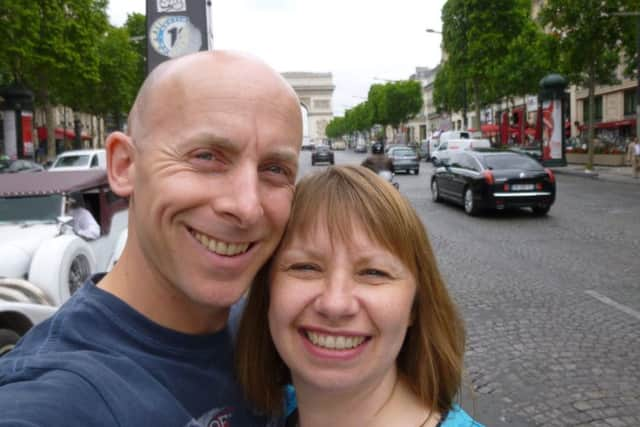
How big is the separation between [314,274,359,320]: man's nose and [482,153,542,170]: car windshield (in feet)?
42.5

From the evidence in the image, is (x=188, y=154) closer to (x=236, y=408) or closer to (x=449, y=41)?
(x=236, y=408)

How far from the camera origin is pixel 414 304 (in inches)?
65.6

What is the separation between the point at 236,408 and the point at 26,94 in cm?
3044

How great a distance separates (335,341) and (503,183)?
12562 mm

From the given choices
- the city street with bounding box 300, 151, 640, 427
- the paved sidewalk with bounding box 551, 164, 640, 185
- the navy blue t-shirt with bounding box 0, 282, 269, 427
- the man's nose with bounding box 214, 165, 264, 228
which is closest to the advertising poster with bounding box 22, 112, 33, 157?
the city street with bounding box 300, 151, 640, 427

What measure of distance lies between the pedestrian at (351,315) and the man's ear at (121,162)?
1.39 feet

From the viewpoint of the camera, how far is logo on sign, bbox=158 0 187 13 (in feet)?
24.5

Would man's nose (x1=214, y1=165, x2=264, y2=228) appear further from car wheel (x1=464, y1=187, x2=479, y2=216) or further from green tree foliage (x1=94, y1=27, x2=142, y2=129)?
green tree foliage (x1=94, y1=27, x2=142, y2=129)

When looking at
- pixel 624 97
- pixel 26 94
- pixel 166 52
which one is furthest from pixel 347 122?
pixel 166 52

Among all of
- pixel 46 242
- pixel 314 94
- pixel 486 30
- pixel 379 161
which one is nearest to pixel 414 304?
pixel 46 242

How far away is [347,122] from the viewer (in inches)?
5748

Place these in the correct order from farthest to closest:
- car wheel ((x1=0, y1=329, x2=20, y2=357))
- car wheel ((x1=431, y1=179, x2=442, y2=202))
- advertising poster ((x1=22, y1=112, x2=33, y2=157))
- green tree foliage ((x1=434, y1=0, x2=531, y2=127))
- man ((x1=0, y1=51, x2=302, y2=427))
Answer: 1. green tree foliage ((x1=434, y1=0, x2=531, y2=127))
2. advertising poster ((x1=22, y1=112, x2=33, y2=157))
3. car wheel ((x1=431, y1=179, x2=442, y2=202))
4. car wheel ((x1=0, y1=329, x2=20, y2=357))
5. man ((x1=0, y1=51, x2=302, y2=427))

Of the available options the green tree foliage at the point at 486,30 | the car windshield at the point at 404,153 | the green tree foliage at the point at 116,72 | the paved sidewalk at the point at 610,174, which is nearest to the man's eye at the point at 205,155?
the paved sidewalk at the point at 610,174

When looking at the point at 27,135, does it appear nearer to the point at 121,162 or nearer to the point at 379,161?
the point at 379,161
